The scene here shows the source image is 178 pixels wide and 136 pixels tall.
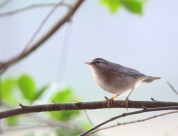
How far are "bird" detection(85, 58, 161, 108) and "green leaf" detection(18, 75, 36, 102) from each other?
0.18m

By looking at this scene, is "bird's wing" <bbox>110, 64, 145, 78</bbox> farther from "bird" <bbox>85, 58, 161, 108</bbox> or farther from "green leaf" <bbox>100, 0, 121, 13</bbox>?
"green leaf" <bbox>100, 0, 121, 13</bbox>

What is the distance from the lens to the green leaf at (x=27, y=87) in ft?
2.69

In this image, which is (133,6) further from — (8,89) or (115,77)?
(8,89)

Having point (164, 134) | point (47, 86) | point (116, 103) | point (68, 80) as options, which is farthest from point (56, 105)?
point (68, 80)

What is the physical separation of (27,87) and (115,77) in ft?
0.72

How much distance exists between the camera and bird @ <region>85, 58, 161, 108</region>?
2.15ft

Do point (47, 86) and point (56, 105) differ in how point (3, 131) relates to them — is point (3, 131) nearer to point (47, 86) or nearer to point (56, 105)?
point (47, 86)

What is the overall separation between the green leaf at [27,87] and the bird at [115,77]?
0.18 meters

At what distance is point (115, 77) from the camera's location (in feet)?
2.24

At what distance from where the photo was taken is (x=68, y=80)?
1118 mm

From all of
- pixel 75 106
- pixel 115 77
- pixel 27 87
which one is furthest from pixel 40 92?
Answer: pixel 75 106

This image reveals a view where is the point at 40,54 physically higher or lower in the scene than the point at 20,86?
higher

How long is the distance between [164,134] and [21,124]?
0.33 metres

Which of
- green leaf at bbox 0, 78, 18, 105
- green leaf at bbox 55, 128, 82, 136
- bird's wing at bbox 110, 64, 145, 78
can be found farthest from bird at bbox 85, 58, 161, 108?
green leaf at bbox 0, 78, 18, 105
